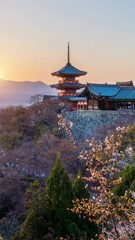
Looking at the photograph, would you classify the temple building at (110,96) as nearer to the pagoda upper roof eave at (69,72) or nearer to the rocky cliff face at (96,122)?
the rocky cliff face at (96,122)

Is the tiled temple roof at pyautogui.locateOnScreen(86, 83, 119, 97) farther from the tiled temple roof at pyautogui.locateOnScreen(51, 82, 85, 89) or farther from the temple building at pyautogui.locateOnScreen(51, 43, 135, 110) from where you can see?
the tiled temple roof at pyautogui.locateOnScreen(51, 82, 85, 89)

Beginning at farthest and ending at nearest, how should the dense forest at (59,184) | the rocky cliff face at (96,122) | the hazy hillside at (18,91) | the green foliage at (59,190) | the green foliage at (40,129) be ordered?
1. the hazy hillside at (18,91)
2. the green foliage at (40,129)
3. the rocky cliff face at (96,122)
4. the green foliage at (59,190)
5. the dense forest at (59,184)

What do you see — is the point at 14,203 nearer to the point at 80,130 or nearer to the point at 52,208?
the point at 52,208

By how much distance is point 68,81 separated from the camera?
124 feet

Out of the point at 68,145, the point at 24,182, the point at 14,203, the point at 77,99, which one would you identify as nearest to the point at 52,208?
the point at 14,203

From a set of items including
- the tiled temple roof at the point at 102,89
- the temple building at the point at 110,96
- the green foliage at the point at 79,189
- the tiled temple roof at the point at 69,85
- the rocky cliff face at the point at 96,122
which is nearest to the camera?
the green foliage at the point at 79,189

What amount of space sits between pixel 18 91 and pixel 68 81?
105993 mm

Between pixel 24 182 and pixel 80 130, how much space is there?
10.1 meters

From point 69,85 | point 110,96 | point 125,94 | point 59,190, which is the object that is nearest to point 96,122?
point 110,96

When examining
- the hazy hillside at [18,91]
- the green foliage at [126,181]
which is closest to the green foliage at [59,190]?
the green foliage at [126,181]

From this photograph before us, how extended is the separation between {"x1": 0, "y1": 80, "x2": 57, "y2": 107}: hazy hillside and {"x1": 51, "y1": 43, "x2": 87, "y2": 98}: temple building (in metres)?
73.9

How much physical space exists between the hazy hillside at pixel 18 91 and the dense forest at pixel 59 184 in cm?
8406

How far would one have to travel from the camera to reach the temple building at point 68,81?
121 ft

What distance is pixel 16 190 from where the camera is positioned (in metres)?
17.1
